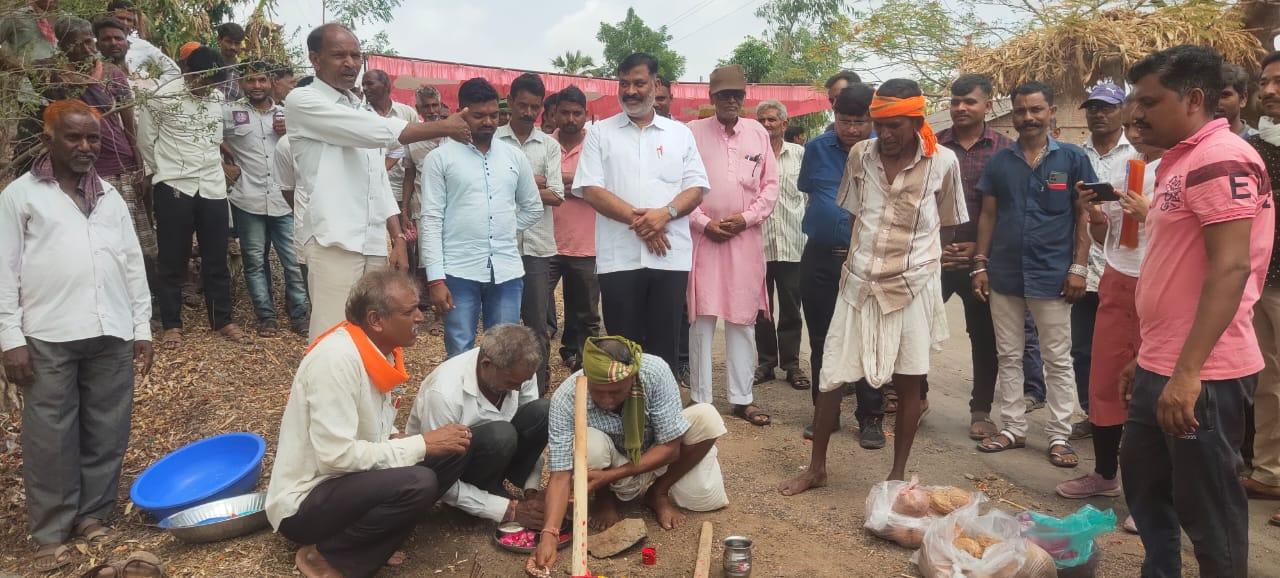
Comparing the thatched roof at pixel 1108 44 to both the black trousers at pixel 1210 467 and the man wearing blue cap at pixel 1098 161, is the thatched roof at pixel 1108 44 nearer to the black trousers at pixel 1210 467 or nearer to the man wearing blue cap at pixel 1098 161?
the man wearing blue cap at pixel 1098 161

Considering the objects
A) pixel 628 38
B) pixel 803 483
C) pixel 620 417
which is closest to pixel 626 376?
pixel 620 417

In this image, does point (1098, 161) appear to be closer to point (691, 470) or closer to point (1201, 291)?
point (1201, 291)

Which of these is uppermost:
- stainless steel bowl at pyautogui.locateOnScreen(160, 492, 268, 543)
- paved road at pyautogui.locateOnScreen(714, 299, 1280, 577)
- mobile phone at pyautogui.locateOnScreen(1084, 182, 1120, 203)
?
mobile phone at pyautogui.locateOnScreen(1084, 182, 1120, 203)

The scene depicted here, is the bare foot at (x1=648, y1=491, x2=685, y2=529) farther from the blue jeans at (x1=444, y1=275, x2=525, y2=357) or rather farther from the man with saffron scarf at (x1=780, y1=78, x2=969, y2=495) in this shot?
the blue jeans at (x1=444, y1=275, x2=525, y2=357)

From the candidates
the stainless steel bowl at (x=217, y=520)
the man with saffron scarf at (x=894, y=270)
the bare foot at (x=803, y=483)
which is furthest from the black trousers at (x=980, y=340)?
the stainless steel bowl at (x=217, y=520)

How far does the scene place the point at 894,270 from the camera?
381 centimetres

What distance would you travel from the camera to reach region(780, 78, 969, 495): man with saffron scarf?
379 cm

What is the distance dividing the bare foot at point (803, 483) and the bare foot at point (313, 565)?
2.06 m

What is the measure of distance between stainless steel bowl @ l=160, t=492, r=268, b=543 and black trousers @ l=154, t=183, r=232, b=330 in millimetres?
2557

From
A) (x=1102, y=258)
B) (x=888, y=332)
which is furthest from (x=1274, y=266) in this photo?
(x=888, y=332)

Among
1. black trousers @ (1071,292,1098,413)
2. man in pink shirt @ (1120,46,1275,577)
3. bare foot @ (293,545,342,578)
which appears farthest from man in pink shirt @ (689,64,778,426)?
man in pink shirt @ (1120,46,1275,577)

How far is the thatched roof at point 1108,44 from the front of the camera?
26.9ft

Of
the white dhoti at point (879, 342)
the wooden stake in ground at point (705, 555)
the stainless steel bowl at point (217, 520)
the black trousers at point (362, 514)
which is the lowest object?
the wooden stake in ground at point (705, 555)

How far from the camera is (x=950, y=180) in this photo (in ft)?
13.1
